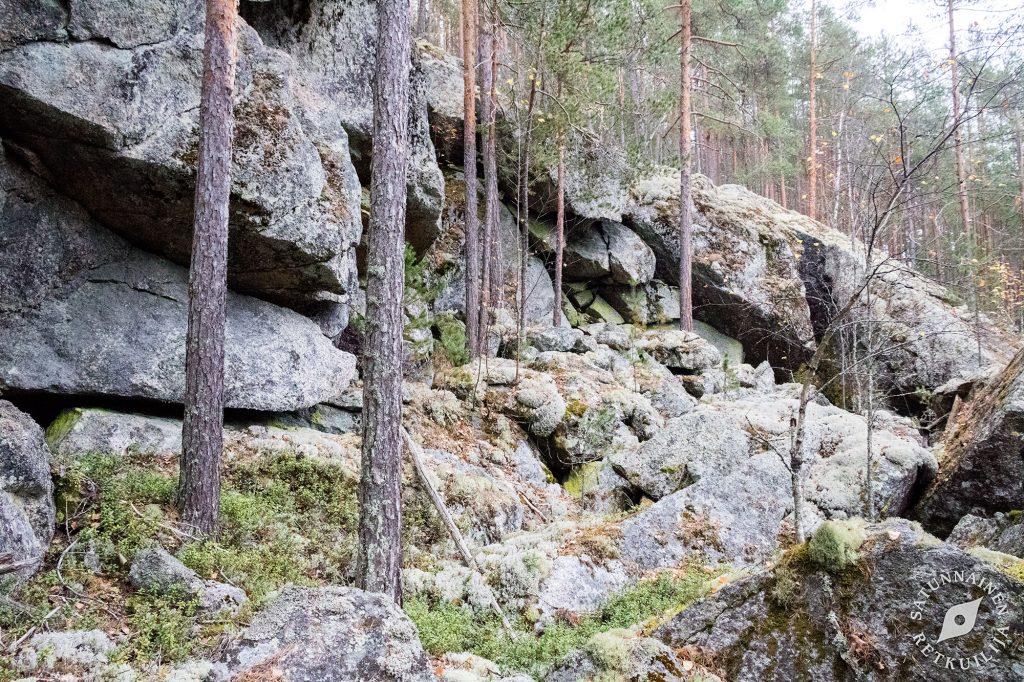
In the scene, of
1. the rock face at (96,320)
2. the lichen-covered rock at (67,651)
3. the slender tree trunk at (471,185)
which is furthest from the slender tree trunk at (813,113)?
the lichen-covered rock at (67,651)

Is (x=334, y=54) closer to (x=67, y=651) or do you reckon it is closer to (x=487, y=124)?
(x=487, y=124)

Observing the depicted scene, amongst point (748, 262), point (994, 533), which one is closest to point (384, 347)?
point (994, 533)

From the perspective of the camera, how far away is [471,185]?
14.0 m

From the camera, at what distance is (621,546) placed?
618 centimetres

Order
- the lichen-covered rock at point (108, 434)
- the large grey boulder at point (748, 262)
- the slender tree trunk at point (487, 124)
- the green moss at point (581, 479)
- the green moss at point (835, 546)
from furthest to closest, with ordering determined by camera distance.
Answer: the large grey boulder at point (748, 262) → the slender tree trunk at point (487, 124) → the green moss at point (581, 479) → the lichen-covered rock at point (108, 434) → the green moss at point (835, 546)

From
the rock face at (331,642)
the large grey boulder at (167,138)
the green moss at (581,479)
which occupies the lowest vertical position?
the green moss at (581,479)

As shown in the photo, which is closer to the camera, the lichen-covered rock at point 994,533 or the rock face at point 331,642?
the rock face at point 331,642

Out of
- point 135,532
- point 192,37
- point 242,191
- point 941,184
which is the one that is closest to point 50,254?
point 242,191

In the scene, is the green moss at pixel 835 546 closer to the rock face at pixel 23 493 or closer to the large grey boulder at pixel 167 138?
the rock face at pixel 23 493

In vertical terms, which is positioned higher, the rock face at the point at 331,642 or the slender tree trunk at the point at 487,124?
the slender tree trunk at the point at 487,124

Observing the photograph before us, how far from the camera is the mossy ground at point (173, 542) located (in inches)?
159

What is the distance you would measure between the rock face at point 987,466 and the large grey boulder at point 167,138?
8.85 metres

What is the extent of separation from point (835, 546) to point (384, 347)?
3.68 m

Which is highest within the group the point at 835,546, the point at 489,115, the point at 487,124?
the point at 489,115
